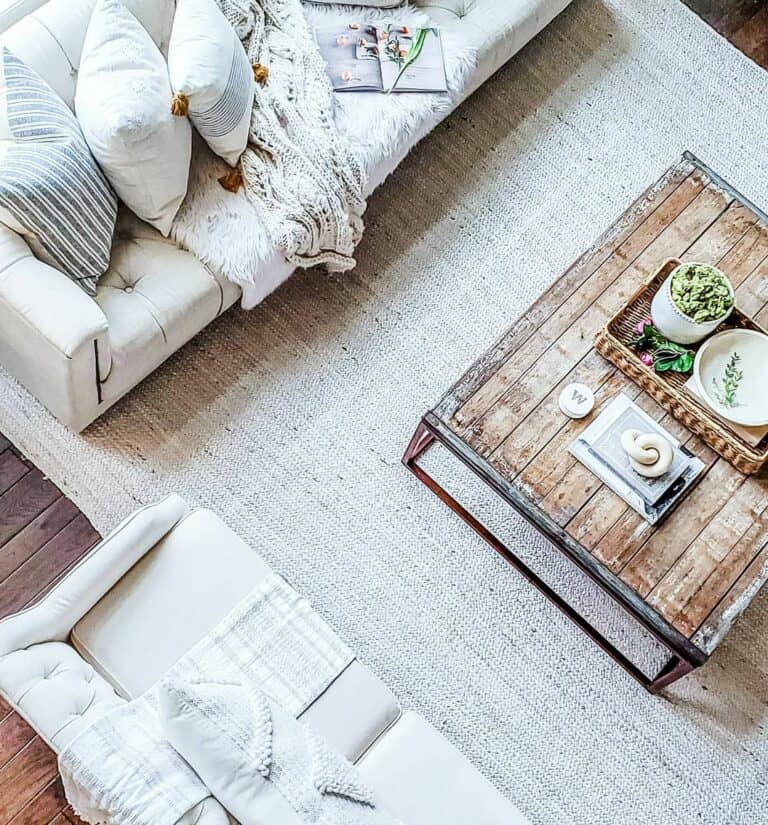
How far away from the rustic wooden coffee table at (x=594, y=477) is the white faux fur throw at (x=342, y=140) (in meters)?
0.54

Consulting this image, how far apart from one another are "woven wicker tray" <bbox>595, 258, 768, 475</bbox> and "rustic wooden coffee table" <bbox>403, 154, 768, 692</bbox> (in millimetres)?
24

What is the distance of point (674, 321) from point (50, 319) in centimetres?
129

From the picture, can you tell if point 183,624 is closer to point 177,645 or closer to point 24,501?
point 177,645

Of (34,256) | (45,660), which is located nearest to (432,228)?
(34,256)

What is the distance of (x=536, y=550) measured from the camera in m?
2.54

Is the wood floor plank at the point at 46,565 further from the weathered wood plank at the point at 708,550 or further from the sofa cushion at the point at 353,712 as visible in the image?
the weathered wood plank at the point at 708,550

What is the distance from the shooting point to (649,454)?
2168 millimetres

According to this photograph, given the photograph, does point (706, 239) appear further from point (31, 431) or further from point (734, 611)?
point (31, 431)

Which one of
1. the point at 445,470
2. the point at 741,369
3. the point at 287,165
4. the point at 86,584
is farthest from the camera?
the point at 445,470

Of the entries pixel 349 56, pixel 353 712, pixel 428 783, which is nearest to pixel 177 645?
pixel 353 712

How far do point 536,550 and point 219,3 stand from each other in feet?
4.90

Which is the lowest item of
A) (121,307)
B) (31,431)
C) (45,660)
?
(31,431)

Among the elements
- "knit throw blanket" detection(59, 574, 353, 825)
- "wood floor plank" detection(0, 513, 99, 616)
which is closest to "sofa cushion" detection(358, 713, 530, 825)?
"knit throw blanket" detection(59, 574, 353, 825)

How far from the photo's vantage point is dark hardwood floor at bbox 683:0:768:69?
10.7 feet
